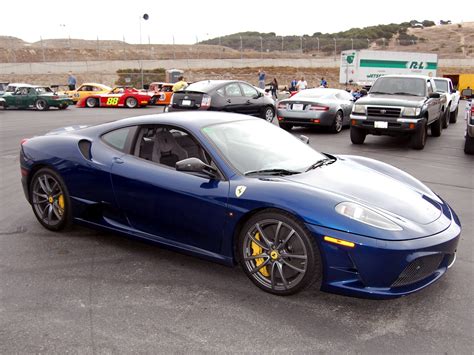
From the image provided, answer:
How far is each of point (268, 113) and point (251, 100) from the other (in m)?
1.02

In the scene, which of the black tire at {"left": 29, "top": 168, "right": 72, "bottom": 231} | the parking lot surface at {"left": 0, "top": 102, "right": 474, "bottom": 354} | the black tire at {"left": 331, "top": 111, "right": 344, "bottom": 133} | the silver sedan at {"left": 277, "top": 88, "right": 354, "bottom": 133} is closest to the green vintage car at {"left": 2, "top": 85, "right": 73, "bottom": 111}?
the silver sedan at {"left": 277, "top": 88, "right": 354, "bottom": 133}

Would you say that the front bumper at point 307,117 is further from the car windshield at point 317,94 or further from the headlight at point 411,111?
the headlight at point 411,111

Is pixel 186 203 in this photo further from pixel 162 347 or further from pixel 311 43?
pixel 311 43

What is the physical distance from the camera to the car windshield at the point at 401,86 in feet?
37.3

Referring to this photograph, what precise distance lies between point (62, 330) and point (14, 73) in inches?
1971

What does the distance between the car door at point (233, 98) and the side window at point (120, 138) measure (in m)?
9.46

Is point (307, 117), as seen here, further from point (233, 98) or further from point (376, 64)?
point (376, 64)

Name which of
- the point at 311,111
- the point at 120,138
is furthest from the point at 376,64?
the point at 120,138

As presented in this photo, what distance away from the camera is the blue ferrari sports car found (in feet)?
10.8

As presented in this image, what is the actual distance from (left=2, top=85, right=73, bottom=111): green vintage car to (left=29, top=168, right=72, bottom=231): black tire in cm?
1807

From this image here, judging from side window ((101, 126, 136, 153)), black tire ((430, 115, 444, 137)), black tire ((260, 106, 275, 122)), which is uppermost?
side window ((101, 126, 136, 153))

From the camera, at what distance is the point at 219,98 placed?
1395 centimetres

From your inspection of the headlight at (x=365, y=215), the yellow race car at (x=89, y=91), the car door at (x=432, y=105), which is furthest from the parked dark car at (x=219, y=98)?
the yellow race car at (x=89, y=91)

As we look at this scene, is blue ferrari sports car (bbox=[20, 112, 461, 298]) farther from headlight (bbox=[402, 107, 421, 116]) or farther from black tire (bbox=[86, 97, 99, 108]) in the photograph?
black tire (bbox=[86, 97, 99, 108])
